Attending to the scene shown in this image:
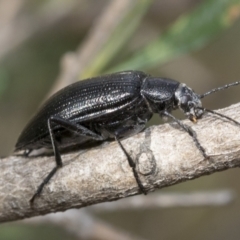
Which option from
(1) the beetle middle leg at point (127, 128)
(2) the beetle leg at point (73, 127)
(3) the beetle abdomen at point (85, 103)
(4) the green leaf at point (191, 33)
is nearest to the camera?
(1) the beetle middle leg at point (127, 128)

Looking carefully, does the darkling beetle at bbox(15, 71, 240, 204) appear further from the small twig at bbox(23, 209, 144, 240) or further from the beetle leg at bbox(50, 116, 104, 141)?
the small twig at bbox(23, 209, 144, 240)

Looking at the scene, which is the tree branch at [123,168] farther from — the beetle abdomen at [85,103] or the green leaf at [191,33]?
the green leaf at [191,33]

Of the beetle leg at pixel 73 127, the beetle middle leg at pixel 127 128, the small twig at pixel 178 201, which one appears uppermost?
the beetle leg at pixel 73 127

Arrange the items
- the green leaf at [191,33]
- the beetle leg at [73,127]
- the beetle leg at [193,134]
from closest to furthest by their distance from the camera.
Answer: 1. the beetle leg at [193,134]
2. the beetle leg at [73,127]
3. the green leaf at [191,33]

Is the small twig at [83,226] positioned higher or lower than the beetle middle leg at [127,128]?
lower

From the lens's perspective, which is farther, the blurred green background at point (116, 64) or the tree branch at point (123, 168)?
the blurred green background at point (116, 64)

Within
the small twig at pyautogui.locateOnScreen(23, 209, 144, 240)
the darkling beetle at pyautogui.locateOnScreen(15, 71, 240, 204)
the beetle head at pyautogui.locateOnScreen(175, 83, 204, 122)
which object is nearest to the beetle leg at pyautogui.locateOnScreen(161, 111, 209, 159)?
the beetle head at pyautogui.locateOnScreen(175, 83, 204, 122)

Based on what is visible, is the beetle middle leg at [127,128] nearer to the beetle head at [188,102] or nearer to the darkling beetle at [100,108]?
the darkling beetle at [100,108]

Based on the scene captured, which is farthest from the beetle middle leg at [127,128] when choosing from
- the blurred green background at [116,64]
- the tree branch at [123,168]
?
the blurred green background at [116,64]

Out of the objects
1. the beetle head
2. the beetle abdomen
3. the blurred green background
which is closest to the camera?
the beetle head
